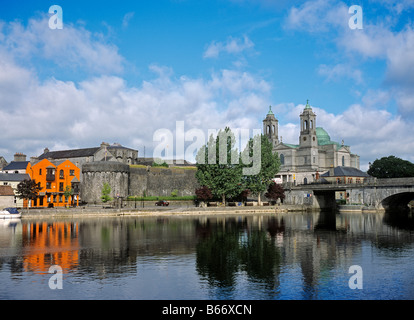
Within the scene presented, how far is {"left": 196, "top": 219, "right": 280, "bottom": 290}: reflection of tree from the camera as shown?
76.7ft

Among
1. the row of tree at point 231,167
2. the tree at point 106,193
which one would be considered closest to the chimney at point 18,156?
the tree at point 106,193

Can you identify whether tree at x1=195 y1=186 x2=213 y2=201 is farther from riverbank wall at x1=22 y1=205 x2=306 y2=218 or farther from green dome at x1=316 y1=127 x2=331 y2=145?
green dome at x1=316 y1=127 x2=331 y2=145

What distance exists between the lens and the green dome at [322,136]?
5743 inches

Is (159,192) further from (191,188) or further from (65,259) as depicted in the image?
(65,259)

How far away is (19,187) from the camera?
70.4 meters

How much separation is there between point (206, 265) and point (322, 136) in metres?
128

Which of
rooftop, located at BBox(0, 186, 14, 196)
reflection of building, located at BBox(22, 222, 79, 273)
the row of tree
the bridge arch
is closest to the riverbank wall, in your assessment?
the row of tree

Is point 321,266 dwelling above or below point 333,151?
below

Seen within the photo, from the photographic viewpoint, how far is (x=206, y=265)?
26703mm

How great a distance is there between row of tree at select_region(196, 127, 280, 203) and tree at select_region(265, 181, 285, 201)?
13.9 ft

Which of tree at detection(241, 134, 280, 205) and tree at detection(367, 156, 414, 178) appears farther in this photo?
tree at detection(367, 156, 414, 178)

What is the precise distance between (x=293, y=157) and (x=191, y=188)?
53.8 metres

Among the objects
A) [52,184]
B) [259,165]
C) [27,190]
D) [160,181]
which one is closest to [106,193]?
[52,184]

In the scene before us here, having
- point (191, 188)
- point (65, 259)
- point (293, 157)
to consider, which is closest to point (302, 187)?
point (191, 188)
